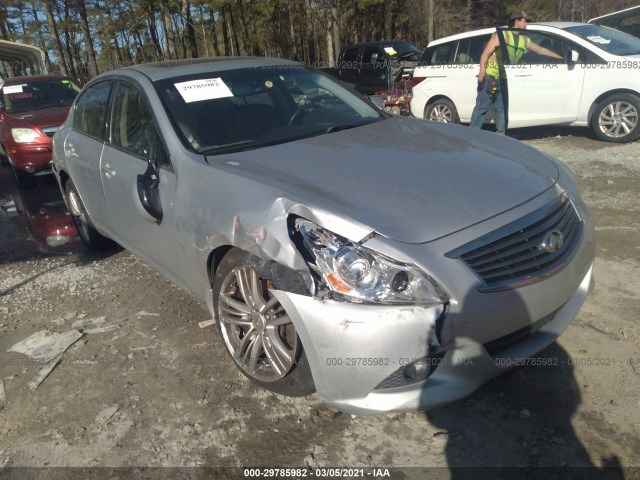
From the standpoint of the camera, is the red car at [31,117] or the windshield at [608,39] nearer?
the windshield at [608,39]

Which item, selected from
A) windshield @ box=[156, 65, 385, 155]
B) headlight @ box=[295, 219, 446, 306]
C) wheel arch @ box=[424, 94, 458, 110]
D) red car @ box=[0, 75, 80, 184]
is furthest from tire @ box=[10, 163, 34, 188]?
headlight @ box=[295, 219, 446, 306]

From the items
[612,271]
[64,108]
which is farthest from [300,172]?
[64,108]

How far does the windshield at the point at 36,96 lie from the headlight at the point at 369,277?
839cm

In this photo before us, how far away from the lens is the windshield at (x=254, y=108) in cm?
313

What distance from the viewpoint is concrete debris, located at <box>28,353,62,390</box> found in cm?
297

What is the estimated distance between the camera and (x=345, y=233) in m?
2.12

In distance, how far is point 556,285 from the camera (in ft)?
7.42

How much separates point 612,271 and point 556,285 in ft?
5.46

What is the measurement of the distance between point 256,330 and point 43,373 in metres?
1.45

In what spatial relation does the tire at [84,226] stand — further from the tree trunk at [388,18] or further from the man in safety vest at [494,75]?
the tree trunk at [388,18]

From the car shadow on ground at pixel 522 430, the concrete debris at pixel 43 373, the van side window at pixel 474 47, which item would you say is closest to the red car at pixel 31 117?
the concrete debris at pixel 43 373

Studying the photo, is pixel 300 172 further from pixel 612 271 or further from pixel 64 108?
pixel 64 108

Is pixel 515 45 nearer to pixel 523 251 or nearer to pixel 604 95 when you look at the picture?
pixel 604 95

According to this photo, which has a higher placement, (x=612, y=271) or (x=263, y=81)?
(x=263, y=81)
